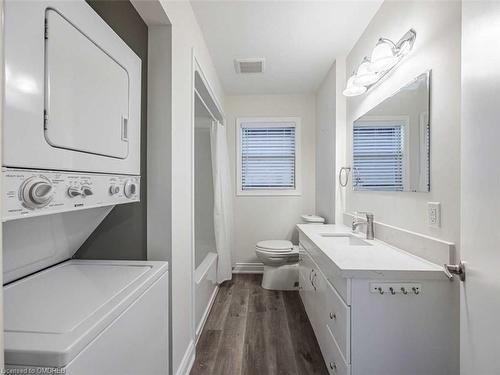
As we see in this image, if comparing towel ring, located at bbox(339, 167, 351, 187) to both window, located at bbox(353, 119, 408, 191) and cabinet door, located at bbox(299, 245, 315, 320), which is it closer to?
window, located at bbox(353, 119, 408, 191)

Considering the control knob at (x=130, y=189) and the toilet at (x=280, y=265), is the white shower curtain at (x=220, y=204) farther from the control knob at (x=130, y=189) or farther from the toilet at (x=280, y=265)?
the control knob at (x=130, y=189)

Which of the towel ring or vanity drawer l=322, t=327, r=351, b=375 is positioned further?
the towel ring

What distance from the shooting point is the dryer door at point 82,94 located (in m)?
0.70

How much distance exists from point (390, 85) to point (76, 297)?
208cm

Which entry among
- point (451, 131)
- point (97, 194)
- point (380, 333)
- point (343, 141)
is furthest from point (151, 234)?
point (343, 141)

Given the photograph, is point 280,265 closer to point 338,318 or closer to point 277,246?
point 277,246

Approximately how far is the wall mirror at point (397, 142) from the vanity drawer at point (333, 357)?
38.5 inches

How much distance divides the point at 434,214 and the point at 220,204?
1949 mm

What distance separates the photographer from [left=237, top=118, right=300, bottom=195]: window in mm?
3471

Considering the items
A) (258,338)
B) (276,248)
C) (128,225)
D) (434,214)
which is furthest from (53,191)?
(276,248)

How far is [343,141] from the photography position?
8.29 feet

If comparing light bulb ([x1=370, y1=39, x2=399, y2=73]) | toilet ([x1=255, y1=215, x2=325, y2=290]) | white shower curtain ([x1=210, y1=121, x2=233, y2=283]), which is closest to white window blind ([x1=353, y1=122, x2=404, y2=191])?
light bulb ([x1=370, y1=39, x2=399, y2=73])

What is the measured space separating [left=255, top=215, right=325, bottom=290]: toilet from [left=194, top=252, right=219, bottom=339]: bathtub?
1.87ft

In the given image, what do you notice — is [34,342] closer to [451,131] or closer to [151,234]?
[151,234]
